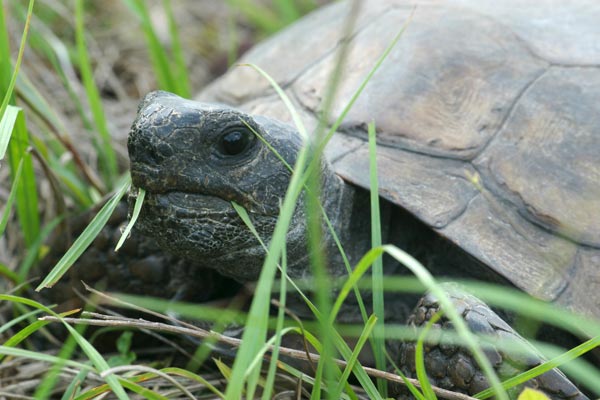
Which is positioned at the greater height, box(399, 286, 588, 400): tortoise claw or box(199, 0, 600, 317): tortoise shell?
box(199, 0, 600, 317): tortoise shell

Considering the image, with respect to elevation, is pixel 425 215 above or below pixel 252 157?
below

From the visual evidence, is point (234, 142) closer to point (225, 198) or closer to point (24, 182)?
point (225, 198)

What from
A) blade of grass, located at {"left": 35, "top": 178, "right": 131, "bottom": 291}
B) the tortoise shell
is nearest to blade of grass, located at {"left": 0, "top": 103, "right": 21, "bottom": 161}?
blade of grass, located at {"left": 35, "top": 178, "right": 131, "bottom": 291}

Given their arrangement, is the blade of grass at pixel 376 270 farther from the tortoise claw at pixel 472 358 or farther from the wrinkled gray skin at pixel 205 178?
the wrinkled gray skin at pixel 205 178

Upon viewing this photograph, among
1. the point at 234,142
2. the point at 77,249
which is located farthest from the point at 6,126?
the point at 234,142

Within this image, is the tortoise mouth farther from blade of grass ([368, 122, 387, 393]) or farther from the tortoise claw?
the tortoise claw

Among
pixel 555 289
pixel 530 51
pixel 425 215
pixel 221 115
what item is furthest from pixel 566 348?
pixel 221 115

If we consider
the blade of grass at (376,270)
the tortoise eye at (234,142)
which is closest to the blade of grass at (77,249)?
the tortoise eye at (234,142)

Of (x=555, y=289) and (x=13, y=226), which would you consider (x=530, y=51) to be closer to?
(x=555, y=289)
